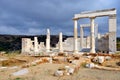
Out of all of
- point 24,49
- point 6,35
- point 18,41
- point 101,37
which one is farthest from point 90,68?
point 6,35

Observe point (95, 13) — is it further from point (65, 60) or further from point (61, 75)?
point (61, 75)

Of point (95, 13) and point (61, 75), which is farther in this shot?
point (95, 13)

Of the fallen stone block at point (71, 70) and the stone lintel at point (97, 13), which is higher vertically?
the stone lintel at point (97, 13)

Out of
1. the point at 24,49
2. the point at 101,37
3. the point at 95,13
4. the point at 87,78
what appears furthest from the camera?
the point at 24,49

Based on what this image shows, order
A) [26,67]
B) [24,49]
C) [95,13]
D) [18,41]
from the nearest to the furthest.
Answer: [26,67] → [95,13] → [24,49] → [18,41]

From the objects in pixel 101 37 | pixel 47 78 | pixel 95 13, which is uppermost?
pixel 95 13

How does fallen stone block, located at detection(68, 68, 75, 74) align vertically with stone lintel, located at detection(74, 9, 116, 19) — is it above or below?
below

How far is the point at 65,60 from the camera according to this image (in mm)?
19594

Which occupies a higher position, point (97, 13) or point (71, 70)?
point (97, 13)

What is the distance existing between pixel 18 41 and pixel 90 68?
92709 mm

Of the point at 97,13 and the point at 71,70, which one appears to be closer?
the point at 71,70

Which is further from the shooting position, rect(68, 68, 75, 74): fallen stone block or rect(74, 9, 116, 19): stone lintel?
rect(74, 9, 116, 19): stone lintel

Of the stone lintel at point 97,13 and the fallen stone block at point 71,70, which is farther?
Result: the stone lintel at point 97,13

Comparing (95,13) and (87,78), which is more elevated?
(95,13)
